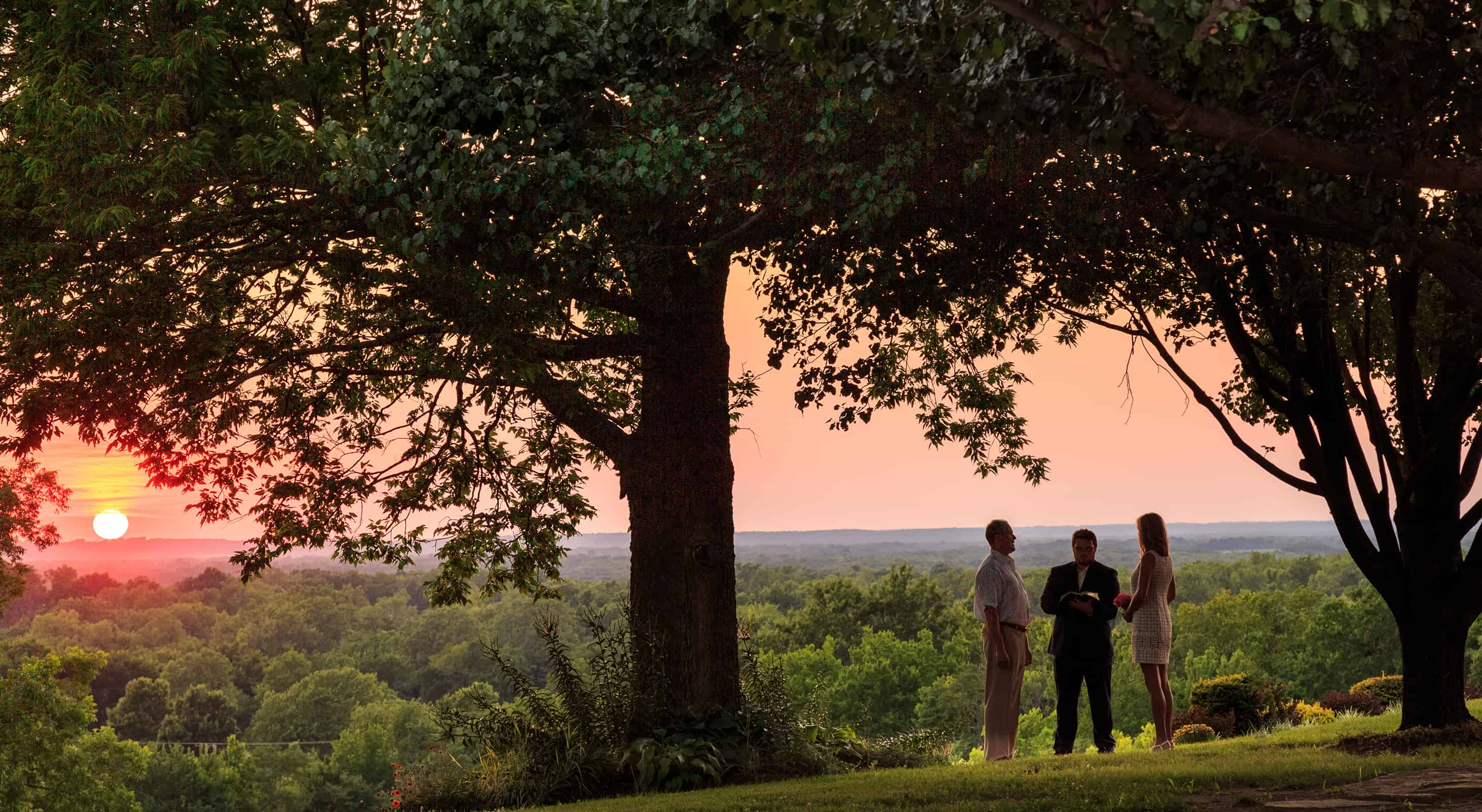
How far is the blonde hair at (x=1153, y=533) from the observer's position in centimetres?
1080

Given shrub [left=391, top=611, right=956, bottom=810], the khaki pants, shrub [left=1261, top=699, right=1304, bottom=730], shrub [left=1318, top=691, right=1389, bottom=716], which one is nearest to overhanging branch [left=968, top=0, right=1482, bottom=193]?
the khaki pants

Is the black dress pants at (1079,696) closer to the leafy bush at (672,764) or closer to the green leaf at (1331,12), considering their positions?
the leafy bush at (672,764)

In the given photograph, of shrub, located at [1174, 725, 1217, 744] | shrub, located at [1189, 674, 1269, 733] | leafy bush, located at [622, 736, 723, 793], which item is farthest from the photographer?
shrub, located at [1189, 674, 1269, 733]

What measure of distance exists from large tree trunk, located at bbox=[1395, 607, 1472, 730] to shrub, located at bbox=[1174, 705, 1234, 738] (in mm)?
5926

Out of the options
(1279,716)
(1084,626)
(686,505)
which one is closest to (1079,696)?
(1084,626)

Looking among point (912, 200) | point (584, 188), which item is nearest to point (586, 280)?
point (584, 188)

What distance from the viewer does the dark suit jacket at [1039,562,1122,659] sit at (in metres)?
10.8

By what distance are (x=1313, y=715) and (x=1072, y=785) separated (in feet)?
41.2

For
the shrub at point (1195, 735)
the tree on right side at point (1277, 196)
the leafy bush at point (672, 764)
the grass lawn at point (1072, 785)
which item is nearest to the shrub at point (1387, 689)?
the shrub at point (1195, 735)

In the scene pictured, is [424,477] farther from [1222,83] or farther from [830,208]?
[1222,83]

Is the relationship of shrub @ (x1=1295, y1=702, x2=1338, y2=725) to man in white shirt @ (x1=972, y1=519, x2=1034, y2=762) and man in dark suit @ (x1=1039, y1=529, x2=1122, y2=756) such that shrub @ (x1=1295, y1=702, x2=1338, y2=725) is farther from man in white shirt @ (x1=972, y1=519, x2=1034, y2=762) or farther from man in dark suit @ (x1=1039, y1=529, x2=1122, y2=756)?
man in white shirt @ (x1=972, y1=519, x2=1034, y2=762)

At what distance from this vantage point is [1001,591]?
10.4 meters

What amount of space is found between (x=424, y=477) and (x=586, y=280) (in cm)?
588

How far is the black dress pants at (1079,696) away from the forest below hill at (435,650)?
355cm
